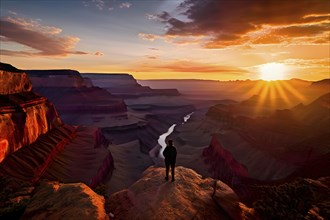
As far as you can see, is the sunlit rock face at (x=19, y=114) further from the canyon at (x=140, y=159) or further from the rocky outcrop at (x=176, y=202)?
the rocky outcrop at (x=176, y=202)

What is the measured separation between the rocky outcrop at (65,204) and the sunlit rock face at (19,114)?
18091 mm

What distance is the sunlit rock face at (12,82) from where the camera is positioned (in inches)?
1315

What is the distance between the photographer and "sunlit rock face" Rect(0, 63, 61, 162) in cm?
2886

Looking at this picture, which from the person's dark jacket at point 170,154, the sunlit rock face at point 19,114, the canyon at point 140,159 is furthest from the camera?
the sunlit rock face at point 19,114

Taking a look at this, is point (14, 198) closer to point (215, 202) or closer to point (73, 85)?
point (215, 202)

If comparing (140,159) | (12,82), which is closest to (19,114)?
(12,82)

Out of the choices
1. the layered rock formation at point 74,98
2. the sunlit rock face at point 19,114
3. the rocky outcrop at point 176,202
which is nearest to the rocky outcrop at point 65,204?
the rocky outcrop at point 176,202

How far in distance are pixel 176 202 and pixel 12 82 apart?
110 ft

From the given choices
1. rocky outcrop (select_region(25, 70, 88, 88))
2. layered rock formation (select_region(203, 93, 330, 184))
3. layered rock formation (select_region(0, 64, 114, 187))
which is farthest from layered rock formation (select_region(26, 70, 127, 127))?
layered rock formation (select_region(203, 93, 330, 184))

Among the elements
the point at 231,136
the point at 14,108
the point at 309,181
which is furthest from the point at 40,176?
the point at 231,136

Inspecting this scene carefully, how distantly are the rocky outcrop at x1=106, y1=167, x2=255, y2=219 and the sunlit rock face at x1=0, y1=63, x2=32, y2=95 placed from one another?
28197 millimetres

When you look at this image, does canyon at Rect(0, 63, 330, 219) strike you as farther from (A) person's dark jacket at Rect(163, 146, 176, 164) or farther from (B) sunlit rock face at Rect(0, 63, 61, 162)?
(A) person's dark jacket at Rect(163, 146, 176, 164)

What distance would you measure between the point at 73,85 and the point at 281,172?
10927 cm

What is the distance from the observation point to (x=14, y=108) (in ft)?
104
